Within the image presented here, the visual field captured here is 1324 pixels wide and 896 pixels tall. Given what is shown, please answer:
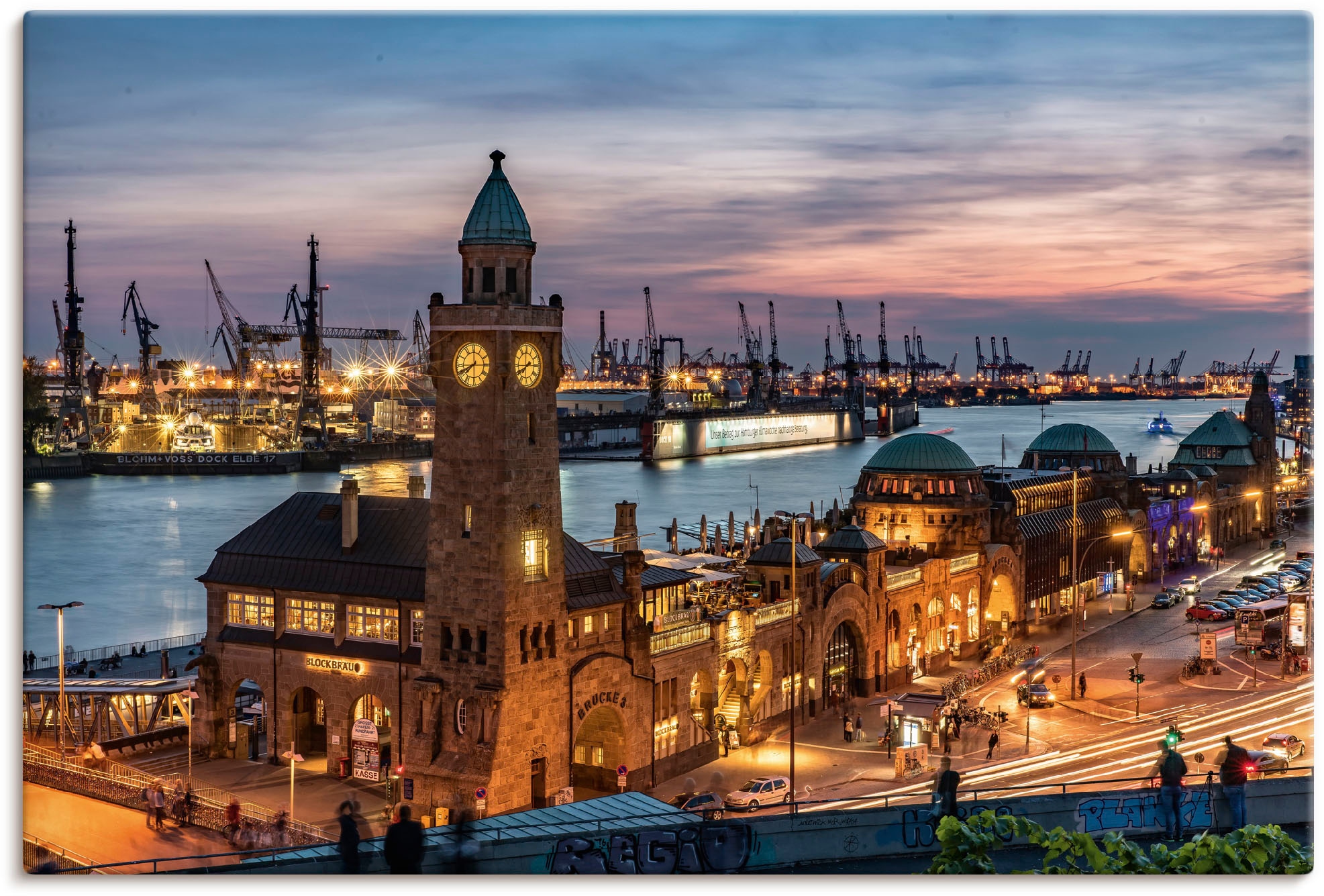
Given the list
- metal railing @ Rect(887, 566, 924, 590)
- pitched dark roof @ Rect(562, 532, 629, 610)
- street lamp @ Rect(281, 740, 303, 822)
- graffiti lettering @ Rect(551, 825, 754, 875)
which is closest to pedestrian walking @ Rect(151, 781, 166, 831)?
street lamp @ Rect(281, 740, 303, 822)

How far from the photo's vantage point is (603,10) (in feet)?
69.8

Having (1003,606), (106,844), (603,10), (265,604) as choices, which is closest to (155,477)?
(1003,606)

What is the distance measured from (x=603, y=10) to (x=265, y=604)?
20.6m

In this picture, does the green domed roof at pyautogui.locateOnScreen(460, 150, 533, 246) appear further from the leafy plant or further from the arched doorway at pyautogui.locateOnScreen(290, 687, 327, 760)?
the leafy plant

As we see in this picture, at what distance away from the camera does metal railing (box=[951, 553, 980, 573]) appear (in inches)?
2159

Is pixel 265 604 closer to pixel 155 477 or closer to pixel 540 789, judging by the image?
pixel 540 789

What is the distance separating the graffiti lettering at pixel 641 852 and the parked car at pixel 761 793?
13.7 metres

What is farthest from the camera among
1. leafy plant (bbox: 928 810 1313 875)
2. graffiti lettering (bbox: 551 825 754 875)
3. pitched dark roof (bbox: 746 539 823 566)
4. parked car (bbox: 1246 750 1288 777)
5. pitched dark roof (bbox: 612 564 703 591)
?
pitched dark roof (bbox: 746 539 823 566)

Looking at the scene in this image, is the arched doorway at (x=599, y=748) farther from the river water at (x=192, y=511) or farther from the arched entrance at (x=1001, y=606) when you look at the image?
the arched entrance at (x=1001, y=606)

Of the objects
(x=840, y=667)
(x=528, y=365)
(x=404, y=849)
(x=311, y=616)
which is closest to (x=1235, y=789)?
(x=404, y=849)

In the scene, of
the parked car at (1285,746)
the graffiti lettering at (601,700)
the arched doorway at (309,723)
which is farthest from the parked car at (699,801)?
the parked car at (1285,746)

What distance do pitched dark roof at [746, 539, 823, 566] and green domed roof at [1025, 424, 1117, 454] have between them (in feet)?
116

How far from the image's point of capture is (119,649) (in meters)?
56.9

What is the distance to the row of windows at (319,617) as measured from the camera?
35.2 meters
